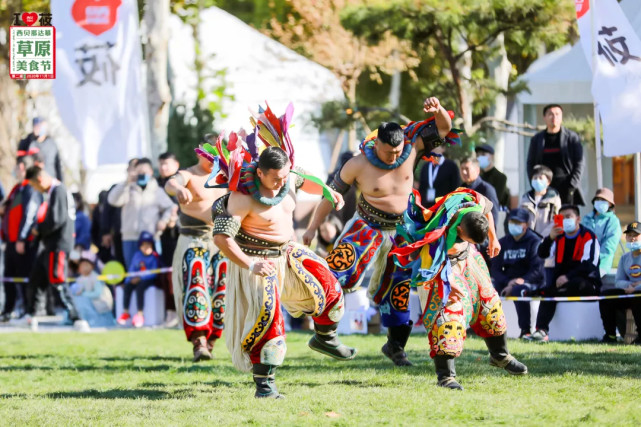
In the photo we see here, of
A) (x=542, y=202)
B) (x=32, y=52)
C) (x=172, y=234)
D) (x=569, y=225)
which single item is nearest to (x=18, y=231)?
(x=172, y=234)

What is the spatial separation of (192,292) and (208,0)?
19.3 meters

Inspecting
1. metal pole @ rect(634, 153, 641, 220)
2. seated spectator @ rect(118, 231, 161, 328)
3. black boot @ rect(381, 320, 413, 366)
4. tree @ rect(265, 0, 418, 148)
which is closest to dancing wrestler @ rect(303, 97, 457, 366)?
black boot @ rect(381, 320, 413, 366)

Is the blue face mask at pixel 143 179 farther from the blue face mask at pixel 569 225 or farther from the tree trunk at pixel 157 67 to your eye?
the blue face mask at pixel 569 225

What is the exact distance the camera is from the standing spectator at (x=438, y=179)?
12.2 metres

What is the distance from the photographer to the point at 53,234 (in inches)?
545

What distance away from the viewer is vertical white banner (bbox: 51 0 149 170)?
13.8 m

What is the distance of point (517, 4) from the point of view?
1543cm

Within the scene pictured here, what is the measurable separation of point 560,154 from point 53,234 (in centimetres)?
601

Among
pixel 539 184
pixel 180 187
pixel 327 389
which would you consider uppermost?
pixel 539 184

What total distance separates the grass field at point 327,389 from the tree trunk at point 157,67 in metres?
6.90

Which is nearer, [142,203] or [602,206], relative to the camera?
[602,206]

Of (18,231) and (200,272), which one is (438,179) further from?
(18,231)

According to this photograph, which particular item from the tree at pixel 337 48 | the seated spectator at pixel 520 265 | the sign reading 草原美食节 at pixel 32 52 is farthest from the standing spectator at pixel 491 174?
the tree at pixel 337 48

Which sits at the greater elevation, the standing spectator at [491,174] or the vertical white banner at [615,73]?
the vertical white banner at [615,73]
